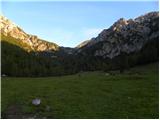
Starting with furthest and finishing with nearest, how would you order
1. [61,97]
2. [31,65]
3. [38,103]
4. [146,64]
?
1. [31,65]
2. [146,64]
3. [61,97]
4. [38,103]

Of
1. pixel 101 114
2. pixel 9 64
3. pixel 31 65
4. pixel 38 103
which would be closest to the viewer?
pixel 101 114

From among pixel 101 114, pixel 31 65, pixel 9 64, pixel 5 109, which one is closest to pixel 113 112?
pixel 101 114

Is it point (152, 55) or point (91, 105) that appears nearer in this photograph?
point (91, 105)

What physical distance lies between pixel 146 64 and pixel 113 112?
106 meters

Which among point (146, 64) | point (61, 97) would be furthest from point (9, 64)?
point (61, 97)

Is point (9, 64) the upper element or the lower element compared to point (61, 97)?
upper

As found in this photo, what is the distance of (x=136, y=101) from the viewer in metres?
32.1

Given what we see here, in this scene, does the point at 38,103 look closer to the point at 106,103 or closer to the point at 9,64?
the point at 106,103

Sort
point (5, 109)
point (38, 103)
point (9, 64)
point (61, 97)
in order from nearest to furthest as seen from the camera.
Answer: point (5, 109)
point (38, 103)
point (61, 97)
point (9, 64)

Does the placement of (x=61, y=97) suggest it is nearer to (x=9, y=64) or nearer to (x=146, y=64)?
(x=146, y=64)

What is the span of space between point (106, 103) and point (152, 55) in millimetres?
104471

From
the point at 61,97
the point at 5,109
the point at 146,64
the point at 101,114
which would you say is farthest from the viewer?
the point at 146,64

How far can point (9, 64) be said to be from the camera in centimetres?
14775

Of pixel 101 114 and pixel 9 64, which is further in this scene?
pixel 9 64
